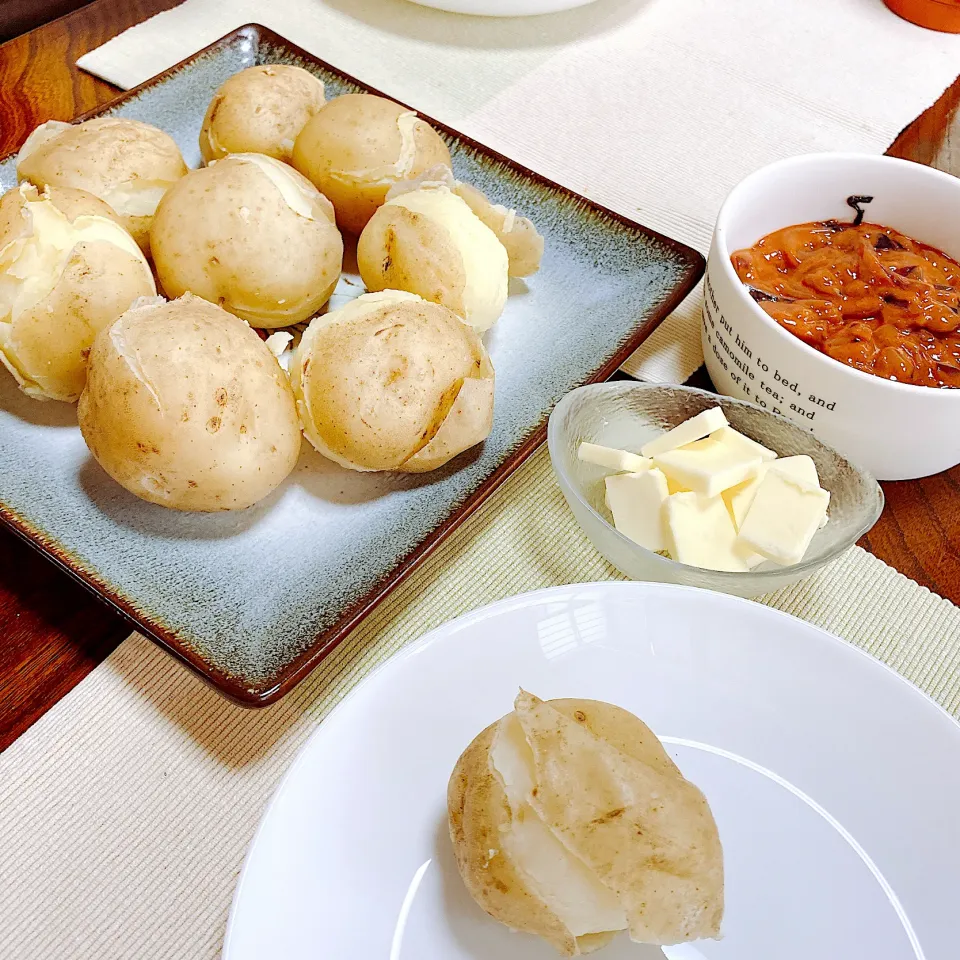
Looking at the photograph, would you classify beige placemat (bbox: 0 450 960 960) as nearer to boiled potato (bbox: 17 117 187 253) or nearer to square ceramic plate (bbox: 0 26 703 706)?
square ceramic plate (bbox: 0 26 703 706)

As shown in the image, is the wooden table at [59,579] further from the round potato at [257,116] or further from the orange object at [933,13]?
the orange object at [933,13]

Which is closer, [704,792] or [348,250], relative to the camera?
[704,792]

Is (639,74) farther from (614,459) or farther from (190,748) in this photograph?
(190,748)

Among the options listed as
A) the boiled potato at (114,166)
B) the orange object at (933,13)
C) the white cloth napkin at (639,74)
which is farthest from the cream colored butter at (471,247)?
the orange object at (933,13)

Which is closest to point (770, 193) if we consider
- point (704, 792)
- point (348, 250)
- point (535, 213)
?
point (535, 213)

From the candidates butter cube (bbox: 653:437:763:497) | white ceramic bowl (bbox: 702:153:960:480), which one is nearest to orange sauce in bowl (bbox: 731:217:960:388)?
white ceramic bowl (bbox: 702:153:960:480)

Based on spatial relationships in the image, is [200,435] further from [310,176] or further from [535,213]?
[535,213]
